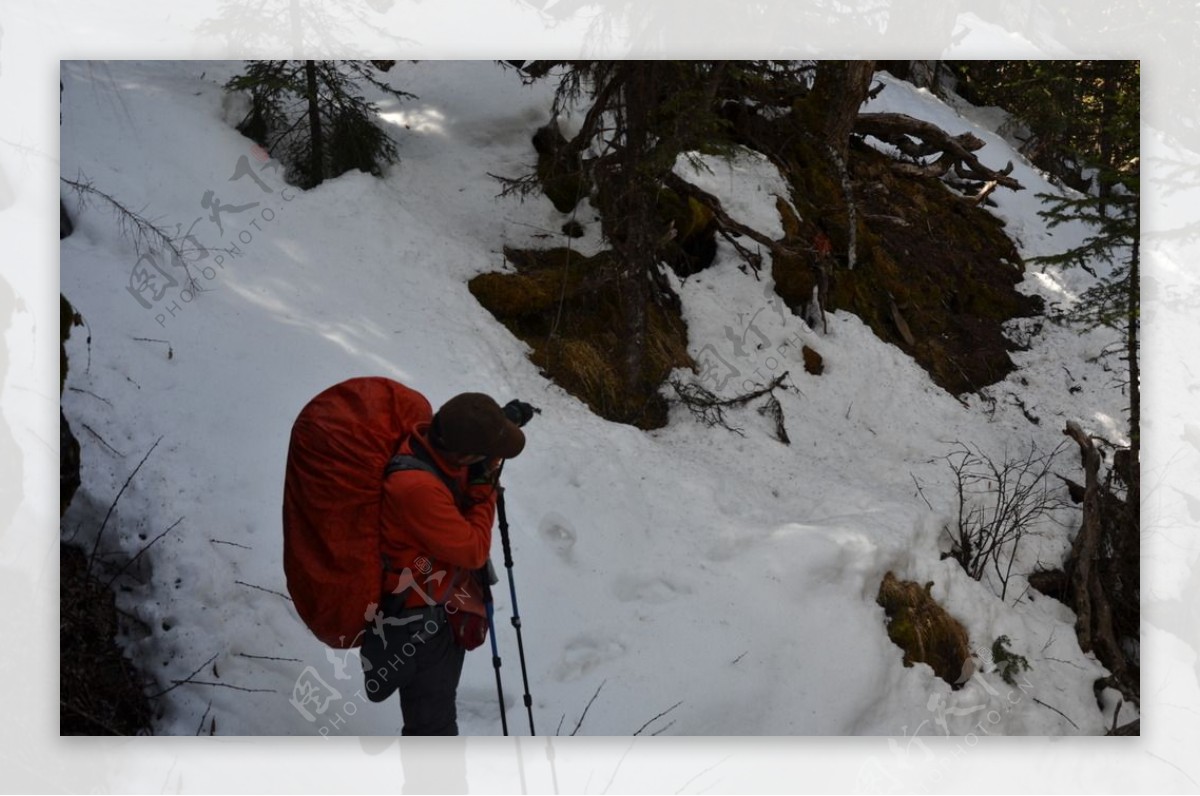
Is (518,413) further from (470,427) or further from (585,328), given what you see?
(585,328)

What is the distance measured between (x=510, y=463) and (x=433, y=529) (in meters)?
1.05

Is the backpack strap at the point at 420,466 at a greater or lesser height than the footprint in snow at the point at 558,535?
greater

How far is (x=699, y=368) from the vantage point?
14.1ft

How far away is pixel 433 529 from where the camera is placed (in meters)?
2.63

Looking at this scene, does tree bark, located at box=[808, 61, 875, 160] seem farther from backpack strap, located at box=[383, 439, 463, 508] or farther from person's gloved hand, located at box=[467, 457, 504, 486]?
backpack strap, located at box=[383, 439, 463, 508]

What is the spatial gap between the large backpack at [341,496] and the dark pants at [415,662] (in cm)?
8

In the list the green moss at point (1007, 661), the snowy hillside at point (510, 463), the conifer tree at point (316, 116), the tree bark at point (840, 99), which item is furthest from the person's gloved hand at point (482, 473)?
the tree bark at point (840, 99)

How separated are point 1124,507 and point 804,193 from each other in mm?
2345

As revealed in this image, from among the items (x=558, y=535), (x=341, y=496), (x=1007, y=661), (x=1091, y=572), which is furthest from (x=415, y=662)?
(x=1091, y=572)

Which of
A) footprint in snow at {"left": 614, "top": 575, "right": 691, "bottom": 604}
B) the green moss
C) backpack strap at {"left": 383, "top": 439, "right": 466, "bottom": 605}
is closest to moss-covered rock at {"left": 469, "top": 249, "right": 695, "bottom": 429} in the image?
footprint in snow at {"left": 614, "top": 575, "right": 691, "bottom": 604}

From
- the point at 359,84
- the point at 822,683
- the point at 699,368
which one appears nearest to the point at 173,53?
the point at 359,84

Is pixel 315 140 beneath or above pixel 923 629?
above

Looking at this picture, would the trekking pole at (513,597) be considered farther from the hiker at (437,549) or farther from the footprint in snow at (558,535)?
the footprint in snow at (558,535)

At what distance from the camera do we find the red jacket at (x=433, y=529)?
8.61 feet
